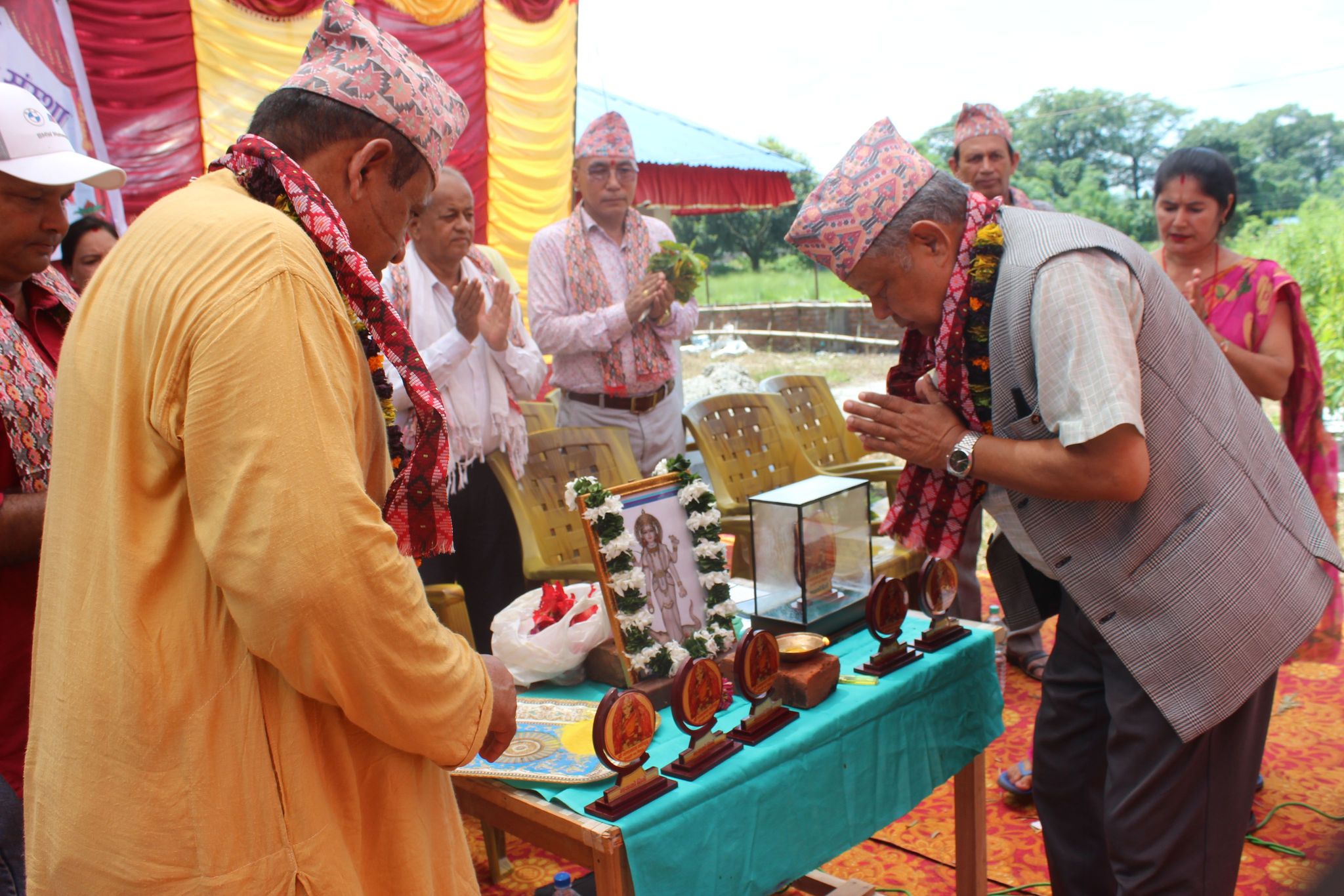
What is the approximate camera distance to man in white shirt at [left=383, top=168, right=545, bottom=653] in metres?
3.07

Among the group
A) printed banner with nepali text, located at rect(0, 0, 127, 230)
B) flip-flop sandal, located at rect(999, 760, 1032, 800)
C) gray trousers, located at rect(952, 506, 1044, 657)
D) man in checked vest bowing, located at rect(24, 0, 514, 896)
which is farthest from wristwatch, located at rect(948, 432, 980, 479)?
printed banner with nepali text, located at rect(0, 0, 127, 230)

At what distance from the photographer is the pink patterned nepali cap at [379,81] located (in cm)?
116

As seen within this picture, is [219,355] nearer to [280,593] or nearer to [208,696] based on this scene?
[280,593]

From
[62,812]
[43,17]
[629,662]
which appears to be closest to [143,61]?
[43,17]

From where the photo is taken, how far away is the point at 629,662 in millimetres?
1899

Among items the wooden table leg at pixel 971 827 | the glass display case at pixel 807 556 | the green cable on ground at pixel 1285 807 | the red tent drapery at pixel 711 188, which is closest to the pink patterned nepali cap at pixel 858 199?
the glass display case at pixel 807 556

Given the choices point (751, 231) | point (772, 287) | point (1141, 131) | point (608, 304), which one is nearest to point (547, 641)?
point (608, 304)

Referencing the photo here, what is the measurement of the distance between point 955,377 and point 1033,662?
235 centimetres

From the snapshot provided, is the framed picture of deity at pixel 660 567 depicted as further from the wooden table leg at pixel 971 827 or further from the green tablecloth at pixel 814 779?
the wooden table leg at pixel 971 827

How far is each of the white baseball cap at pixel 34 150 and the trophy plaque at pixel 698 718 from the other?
146 cm

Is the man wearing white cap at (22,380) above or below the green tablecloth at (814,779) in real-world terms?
above

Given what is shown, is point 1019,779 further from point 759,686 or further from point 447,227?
point 447,227

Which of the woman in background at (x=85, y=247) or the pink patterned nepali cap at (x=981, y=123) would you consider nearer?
the woman in background at (x=85, y=247)

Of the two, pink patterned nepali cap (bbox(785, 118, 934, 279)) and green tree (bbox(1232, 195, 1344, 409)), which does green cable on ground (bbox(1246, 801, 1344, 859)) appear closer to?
pink patterned nepali cap (bbox(785, 118, 934, 279))
